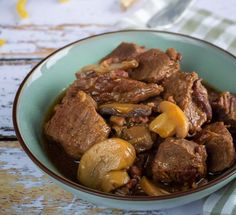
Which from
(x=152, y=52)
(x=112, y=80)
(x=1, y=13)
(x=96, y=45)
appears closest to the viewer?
(x=112, y=80)

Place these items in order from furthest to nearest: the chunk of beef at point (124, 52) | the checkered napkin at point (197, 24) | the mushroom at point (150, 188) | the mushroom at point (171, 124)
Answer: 1. the checkered napkin at point (197, 24)
2. the chunk of beef at point (124, 52)
3. the mushroom at point (171, 124)
4. the mushroom at point (150, 188)

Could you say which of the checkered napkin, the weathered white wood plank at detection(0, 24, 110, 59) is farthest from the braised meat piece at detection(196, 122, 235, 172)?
the weathered white wood plank at detection(0, 24, 110, 59)

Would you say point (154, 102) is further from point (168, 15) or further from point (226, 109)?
point (168, 15)

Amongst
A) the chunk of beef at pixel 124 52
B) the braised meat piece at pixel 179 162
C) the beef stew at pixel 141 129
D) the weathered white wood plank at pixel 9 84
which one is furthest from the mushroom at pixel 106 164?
the weathered white wood plank at pixel 9 84

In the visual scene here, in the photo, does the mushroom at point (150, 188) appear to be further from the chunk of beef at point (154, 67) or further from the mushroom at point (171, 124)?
the chunk of beef at point (154, 67)

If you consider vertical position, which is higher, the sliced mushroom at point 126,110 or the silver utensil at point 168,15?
the silver utensil at point 168,15

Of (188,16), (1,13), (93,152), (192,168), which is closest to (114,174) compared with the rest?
(93,152)

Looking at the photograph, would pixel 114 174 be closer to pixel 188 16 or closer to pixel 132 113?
pixel 132 113
